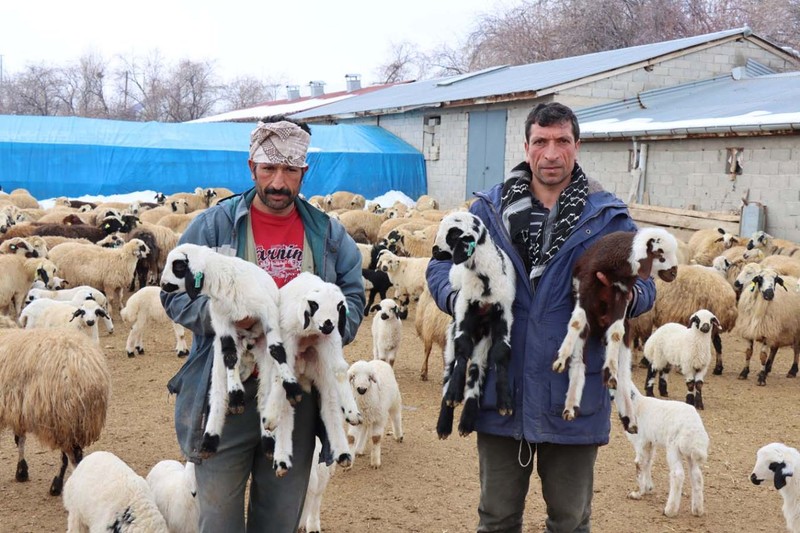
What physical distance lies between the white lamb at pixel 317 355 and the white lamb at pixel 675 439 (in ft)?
9.91

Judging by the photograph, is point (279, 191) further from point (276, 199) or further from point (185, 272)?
point (185, 272)

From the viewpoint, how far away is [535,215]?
10.9ft

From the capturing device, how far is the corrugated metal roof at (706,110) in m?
16.9

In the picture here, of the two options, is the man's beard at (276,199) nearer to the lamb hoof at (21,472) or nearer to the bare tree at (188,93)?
the lamb hoof at (21,472)

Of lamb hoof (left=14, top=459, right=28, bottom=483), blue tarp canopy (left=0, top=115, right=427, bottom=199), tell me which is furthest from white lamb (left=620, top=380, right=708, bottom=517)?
blue tarp canopy (left=0, top=115, right=427, bottom=199)

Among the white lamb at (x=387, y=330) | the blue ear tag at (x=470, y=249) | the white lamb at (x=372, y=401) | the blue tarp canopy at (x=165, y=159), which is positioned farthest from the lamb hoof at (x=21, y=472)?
the blue tarp canopy at (x=165, y=159)

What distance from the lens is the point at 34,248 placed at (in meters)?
11.8

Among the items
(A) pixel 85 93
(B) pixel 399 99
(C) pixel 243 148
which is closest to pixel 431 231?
(C) pixel 243 148

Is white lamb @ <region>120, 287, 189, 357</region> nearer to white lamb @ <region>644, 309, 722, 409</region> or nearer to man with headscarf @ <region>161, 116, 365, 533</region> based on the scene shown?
white lamb @ <region>644, 309, 722, 409</region>

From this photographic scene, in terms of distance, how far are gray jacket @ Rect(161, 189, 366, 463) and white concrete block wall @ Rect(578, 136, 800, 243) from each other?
48.3 ft

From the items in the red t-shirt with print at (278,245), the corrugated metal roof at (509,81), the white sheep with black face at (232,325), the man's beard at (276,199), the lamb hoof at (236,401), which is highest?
the corrugated metal roof at (509,81)

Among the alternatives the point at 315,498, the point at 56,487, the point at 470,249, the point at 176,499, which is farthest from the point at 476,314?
the point at 56,487

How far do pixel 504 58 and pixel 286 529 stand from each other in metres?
48.6

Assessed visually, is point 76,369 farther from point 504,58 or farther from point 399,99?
point 504,58
